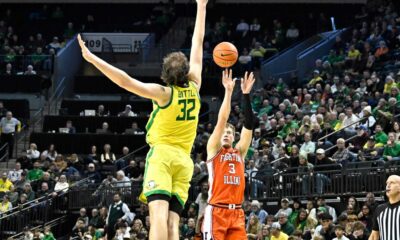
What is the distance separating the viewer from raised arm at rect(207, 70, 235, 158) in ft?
37.7

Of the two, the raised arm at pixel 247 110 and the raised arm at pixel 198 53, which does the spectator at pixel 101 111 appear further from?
the raised arm at pixel 198 53

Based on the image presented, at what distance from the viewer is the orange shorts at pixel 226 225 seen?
12422 mm

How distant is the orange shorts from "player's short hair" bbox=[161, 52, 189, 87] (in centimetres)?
279

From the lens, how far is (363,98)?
90.9 ft

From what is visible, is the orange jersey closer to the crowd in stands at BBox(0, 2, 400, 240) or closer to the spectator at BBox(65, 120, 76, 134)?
the crowd in stands at BBox(0, 2, 400, 240)

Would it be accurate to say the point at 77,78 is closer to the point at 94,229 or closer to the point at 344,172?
the point at 94,229

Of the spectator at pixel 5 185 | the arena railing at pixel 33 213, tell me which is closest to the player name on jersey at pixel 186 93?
the arena railing at pixel 33 213

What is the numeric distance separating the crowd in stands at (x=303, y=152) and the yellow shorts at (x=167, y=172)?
817 centimetres

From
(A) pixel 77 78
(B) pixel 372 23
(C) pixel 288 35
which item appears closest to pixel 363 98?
(B) pixel 372 23

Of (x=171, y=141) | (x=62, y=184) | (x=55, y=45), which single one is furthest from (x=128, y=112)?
(x=171, y=141)

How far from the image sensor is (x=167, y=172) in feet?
32.9

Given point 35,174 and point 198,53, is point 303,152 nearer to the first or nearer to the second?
point 35,174

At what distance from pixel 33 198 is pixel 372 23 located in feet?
46.7

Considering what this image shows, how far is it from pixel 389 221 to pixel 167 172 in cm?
373
